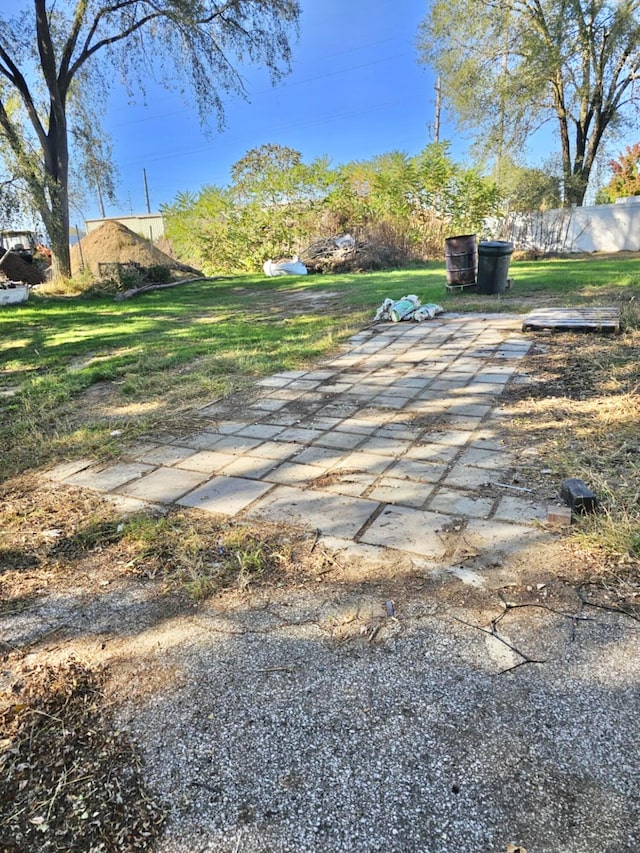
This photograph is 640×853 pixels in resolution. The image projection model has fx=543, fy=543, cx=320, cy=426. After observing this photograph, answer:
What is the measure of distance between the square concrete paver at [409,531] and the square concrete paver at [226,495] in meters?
0.63

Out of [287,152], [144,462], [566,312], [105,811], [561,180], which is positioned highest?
[287,152]

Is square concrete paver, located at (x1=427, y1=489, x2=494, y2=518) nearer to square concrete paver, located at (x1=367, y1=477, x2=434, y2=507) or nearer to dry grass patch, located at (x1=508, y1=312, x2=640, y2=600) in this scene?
square concrete paver, located at (x1=367, y1=477, x2=434, y2=507)

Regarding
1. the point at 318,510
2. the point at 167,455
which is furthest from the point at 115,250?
the point at 318,510

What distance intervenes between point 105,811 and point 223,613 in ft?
2.20

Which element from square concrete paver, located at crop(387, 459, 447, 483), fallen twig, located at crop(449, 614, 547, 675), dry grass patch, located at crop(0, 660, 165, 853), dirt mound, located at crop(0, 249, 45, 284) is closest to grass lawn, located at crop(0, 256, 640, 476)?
square concrete paver, located at crop(387, 459, 447, 483)

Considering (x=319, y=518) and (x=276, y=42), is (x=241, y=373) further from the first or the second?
(x=276, y=42)

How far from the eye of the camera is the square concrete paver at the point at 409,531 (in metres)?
2.06

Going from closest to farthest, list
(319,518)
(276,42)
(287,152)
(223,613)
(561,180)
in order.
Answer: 1. (223,613)
2. (319,518)
3. (276,42)
4. (561,180)
5. (287,152)

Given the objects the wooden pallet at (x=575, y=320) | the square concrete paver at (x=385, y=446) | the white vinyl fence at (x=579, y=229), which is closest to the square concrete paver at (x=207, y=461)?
the square concrete paver at (x=385, y=446)

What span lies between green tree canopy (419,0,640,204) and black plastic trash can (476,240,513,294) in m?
10.2

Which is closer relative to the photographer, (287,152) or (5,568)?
(5,568)

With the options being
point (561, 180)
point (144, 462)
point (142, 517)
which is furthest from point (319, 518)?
point (561, 180)

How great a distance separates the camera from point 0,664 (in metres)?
1.60

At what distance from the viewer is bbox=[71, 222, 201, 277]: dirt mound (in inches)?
557
